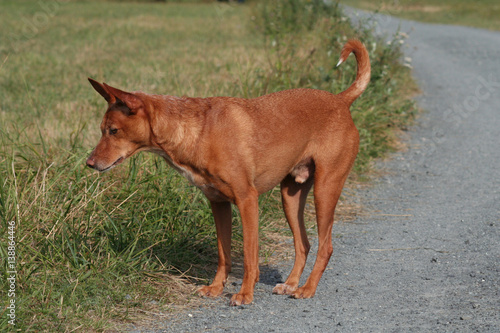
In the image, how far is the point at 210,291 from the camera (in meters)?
4.36

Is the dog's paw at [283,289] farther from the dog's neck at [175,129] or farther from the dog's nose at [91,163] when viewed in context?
the dog's nose at [91,163]

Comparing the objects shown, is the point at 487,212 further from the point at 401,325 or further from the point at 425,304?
the point at 401,325

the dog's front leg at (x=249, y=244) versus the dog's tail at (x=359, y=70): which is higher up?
the dog's tail at (x=359, y=70)

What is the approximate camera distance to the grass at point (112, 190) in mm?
4008

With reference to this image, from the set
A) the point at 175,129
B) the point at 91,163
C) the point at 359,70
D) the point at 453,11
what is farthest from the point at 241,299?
the point at 453,11

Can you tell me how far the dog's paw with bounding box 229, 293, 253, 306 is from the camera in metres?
4.14

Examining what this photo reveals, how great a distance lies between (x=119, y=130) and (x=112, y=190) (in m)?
1.29

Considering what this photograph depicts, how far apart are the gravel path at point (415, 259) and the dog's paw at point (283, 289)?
0.05 m

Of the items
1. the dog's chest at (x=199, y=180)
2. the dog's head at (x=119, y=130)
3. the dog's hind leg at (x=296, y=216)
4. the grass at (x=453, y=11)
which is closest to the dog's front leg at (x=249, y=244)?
the dog's chest at (x=199, y=180)

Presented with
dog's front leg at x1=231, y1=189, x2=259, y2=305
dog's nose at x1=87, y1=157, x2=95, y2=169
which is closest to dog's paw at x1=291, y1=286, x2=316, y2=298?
dog's front leg at x1=231, y1=189, x2=259, y2=305

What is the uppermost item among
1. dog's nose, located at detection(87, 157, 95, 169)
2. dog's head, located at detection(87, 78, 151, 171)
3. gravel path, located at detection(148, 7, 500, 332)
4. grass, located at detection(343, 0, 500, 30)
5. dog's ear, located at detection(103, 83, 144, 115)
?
dog's ear, located at detection(103, 83, 144, 115)

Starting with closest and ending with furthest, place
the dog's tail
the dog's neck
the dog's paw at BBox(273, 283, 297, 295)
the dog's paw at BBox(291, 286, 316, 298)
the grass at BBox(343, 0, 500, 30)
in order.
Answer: the dog's neck < the dog's paw at BBox(291, 286, 316, 298) < the dog's paw at BBox(273, 283, 297, 295) < the dog's tail < the grass at BBox(343, 0, 500, 30)

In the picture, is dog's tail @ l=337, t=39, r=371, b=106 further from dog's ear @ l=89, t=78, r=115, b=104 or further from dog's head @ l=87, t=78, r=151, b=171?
dog's ear @ l=89, t=78, r=115, b=104

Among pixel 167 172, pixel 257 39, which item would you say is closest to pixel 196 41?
pixel 257 39
